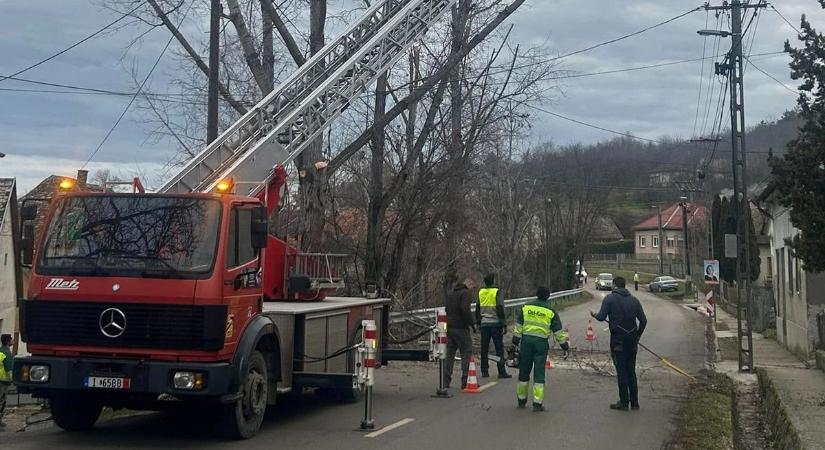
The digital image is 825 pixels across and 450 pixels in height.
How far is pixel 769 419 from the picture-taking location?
41.6 ft

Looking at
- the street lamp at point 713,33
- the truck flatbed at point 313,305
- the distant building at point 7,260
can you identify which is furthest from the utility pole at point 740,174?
the distant building at point 7,260

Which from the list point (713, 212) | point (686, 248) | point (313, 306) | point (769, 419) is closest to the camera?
point (313, 306)

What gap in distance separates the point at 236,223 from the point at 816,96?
7.79m

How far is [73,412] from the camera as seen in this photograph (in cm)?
969

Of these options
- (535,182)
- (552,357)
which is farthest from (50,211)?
(535,182)

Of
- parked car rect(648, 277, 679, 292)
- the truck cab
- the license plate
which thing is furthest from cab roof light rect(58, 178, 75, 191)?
parked car rect(648, 277, 679, 292)

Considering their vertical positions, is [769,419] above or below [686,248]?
below

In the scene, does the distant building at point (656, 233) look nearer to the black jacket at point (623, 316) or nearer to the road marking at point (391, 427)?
the black jacket at point (623, 316)

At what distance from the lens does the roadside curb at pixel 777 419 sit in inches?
379

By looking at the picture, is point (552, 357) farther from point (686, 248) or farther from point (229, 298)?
point (686, 248)

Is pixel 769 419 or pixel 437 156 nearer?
pixel 769 419

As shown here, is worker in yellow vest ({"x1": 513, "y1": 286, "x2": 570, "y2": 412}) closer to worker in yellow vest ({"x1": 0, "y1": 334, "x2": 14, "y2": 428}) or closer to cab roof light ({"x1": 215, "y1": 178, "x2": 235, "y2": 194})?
cab roof light ({"x1": 215, "y1": 178, "x2": 235, "y2": 194})

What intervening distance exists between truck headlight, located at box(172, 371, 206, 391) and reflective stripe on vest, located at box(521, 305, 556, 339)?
204 inches

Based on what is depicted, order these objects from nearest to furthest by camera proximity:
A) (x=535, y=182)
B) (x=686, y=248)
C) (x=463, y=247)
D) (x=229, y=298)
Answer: (x=229, y=298), (x=463, y=247), (x=535, y=182), (x=686, y=248)
